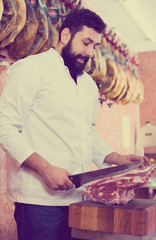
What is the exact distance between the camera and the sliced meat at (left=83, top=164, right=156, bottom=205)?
1.19 meters

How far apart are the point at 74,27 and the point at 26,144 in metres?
0.59

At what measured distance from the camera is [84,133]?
5.04ft

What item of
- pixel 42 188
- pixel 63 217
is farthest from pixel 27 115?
pixel 63 217

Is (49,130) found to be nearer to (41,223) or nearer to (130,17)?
(41,223)

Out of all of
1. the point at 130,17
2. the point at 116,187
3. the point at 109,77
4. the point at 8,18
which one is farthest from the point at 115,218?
the point at 130,17

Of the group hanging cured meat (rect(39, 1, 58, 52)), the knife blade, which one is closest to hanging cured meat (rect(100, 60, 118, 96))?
hanging cured meat (rect(39, 1, 58, 52))

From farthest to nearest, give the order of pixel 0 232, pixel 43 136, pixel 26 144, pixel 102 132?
pixel 102 132 → pixel 0 232 → pixel 43 136 → pixel 26 144

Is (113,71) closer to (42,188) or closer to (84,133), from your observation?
(84,133)

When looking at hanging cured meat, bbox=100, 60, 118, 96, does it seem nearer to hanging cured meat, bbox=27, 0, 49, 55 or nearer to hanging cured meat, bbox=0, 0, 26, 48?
hanging cured meat, bbox=27, 0, 49, 55

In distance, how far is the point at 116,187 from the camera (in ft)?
3.95

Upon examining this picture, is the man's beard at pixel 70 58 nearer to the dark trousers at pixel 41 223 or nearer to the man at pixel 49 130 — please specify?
the man at pixel 49 130

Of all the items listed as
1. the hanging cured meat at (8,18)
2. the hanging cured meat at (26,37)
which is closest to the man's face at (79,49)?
the hanging cured meat at (8,18)

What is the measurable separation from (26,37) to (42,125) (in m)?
0.77

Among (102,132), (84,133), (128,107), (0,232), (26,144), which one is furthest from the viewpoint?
(128,107)
